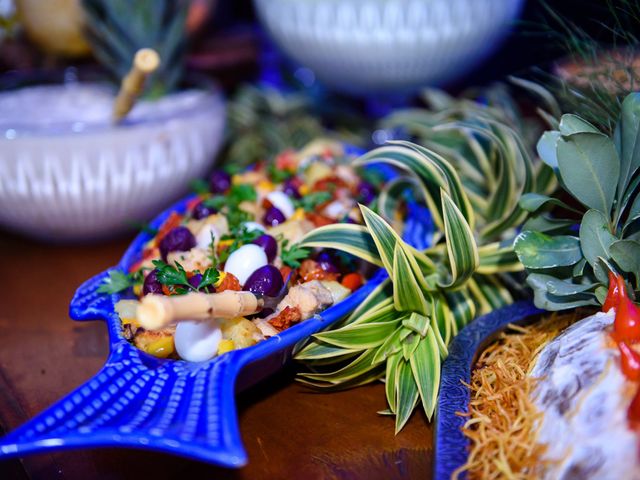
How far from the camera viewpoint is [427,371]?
2.40 feet

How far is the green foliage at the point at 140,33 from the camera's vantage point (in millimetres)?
1259

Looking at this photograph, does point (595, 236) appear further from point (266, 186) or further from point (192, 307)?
point (266, 186)

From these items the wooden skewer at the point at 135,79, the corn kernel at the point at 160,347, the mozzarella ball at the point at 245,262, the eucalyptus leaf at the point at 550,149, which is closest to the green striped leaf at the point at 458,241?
the eucalyptus leaf at the point at 550,149

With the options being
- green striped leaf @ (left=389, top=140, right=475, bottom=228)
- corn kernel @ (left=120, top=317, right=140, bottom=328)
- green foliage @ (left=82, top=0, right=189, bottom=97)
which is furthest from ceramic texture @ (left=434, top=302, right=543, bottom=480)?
green foliage @ (left=82, top=0, right=189, bottom=97)

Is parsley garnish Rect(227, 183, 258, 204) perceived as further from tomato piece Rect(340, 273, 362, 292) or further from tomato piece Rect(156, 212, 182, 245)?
tomato piece Rect(340, 273, 362, 292)

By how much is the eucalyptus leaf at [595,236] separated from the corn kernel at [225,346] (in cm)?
39

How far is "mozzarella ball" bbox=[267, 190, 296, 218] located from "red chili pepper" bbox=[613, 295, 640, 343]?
50cm

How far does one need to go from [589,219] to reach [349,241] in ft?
0.91

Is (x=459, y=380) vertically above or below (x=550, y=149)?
below

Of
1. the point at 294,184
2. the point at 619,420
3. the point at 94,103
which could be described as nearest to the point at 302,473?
the point at 619,420

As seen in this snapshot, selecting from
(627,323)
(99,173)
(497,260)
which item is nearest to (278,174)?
(99,173)

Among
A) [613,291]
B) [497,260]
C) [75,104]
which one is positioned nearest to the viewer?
[613,291]

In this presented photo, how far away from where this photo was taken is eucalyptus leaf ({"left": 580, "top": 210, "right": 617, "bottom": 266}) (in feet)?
2.25

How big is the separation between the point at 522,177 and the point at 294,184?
13.7 inches
